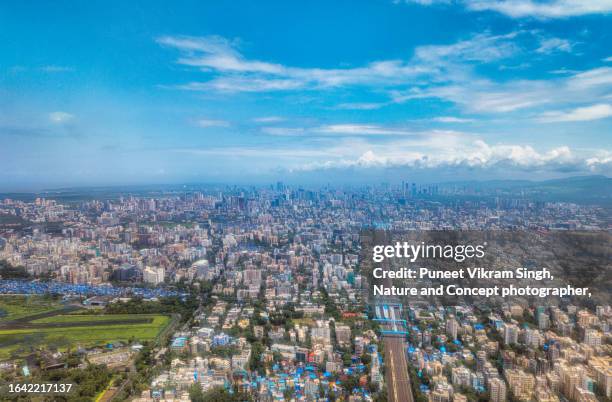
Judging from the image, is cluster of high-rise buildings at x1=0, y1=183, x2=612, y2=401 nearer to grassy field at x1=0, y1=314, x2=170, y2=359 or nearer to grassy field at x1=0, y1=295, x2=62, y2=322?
grassy field at x1=0, y1=314, x2=170, y2=359

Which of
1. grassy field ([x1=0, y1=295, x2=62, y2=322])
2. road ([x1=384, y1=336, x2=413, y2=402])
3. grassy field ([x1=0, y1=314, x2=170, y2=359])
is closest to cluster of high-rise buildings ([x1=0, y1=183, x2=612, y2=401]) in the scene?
road ([x1=384, y1=336, x2=413, y2=402])

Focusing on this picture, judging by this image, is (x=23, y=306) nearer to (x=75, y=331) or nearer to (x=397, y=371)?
(x=75, y=331)

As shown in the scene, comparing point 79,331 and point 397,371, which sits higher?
point 397,371

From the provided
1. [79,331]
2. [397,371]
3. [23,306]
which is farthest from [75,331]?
[397,371]

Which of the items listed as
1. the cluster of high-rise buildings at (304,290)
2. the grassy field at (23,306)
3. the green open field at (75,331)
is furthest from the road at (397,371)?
the grassy field at (23,306)

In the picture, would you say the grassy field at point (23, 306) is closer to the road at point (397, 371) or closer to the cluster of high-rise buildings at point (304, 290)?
the cluster of high-rise buildings at point (304, 290)

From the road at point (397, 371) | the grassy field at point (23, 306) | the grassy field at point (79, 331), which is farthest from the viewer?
the grassy field at point (23, 306)
